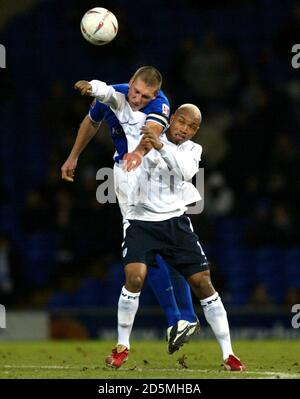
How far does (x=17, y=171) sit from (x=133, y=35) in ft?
10.7

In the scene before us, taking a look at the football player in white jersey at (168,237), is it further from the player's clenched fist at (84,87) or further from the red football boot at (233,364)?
the player's clenched fist at (84,87)

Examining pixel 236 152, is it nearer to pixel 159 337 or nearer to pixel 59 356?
pixel 159 337

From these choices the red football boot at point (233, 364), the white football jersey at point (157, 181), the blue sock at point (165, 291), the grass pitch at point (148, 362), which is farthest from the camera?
the blue sock at point (165, 291)

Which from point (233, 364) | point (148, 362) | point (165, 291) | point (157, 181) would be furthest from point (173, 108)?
point (233, 364)

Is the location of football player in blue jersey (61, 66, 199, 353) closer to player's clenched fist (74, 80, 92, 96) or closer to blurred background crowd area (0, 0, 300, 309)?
player's clenched fist (74, 80, 92, 96)

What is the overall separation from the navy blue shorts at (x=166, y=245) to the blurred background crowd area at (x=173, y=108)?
679 centimetres

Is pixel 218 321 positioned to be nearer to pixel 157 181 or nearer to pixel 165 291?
pixel 165 291

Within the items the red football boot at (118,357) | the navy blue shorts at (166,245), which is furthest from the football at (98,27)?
the red football boot at (118,357)

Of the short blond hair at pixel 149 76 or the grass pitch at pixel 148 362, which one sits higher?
the short blond hair at pixel 149 76

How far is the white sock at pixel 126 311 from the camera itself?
8969 mm

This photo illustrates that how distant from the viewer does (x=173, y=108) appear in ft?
59.6

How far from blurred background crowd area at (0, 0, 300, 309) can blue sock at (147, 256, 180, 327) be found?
6041 millimetres

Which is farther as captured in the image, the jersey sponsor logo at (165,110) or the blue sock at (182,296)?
the blue sock at (182,296)

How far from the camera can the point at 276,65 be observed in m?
19.3
